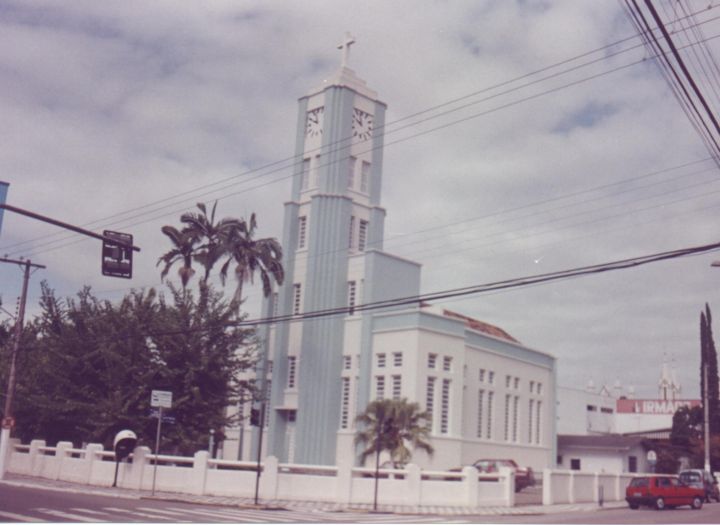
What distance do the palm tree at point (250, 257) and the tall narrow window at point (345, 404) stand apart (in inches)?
287

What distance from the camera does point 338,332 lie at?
4884 centimetres

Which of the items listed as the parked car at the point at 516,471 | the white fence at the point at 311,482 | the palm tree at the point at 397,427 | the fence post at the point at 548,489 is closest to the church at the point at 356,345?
the parked car at the point at 516,471

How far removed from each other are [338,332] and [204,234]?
33.1ft

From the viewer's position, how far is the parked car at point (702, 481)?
39469 millimetres

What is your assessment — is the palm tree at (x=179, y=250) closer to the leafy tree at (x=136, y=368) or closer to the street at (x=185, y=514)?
the leafy tree at (x=136, y=368)

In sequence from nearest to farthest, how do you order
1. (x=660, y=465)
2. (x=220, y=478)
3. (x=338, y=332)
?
(x=220, y=478) < (x=338, y=332) < (x=660, y=465)

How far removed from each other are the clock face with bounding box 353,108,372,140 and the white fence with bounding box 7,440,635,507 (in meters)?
25.9

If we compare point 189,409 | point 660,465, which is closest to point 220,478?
point 189,409

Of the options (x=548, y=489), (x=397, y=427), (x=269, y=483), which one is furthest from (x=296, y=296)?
(x=548, y=489)

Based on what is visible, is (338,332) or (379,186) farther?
(379,186)

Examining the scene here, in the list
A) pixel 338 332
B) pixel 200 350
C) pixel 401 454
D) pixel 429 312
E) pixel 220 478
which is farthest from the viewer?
pixel 338 332

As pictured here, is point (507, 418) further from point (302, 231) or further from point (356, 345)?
point (302, 231)

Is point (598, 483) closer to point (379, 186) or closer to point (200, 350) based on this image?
A: point (200, 350)

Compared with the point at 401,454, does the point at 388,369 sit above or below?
above
